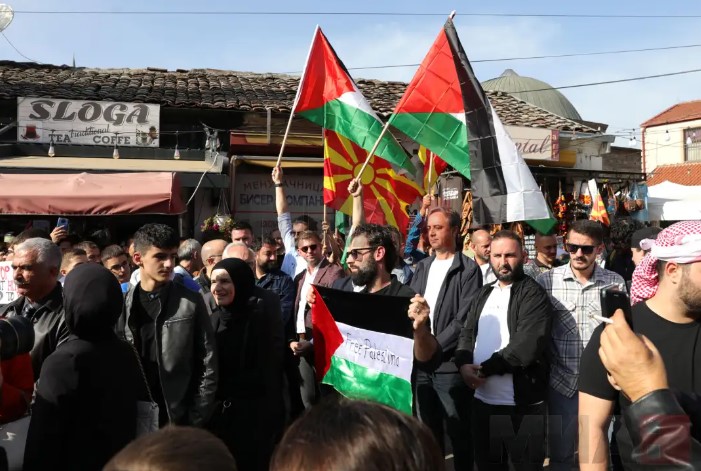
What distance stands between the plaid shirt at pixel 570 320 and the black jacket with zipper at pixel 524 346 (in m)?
0.14

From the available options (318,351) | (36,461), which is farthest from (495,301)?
(36,461)

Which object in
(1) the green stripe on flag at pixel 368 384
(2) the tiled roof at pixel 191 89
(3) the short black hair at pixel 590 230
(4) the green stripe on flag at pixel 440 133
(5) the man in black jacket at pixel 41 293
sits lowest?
(1) the green stripe on flag at pixel 368 384

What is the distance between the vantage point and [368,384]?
425cm

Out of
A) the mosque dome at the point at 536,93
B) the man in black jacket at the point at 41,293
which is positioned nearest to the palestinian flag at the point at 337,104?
the man in black jacket at the point at 41,293

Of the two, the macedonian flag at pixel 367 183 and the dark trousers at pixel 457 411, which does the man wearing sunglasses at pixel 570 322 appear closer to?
the dark trousers at pixel 457 411

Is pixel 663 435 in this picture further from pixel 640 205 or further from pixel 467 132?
pixel 640 205

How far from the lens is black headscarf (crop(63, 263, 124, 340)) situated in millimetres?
2871

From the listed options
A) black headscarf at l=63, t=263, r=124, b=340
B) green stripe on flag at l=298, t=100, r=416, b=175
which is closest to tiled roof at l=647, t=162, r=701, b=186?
green stripe on flag at l=298, t=100, r=416, b=175

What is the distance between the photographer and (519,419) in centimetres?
437

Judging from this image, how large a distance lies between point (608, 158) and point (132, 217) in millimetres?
19413

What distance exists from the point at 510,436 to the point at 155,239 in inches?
103

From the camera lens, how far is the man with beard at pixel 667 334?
241cm

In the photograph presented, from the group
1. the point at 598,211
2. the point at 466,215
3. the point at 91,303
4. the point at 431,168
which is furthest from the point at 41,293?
the point at 598,211

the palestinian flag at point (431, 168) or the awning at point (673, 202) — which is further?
the awning at point (673, 202)
